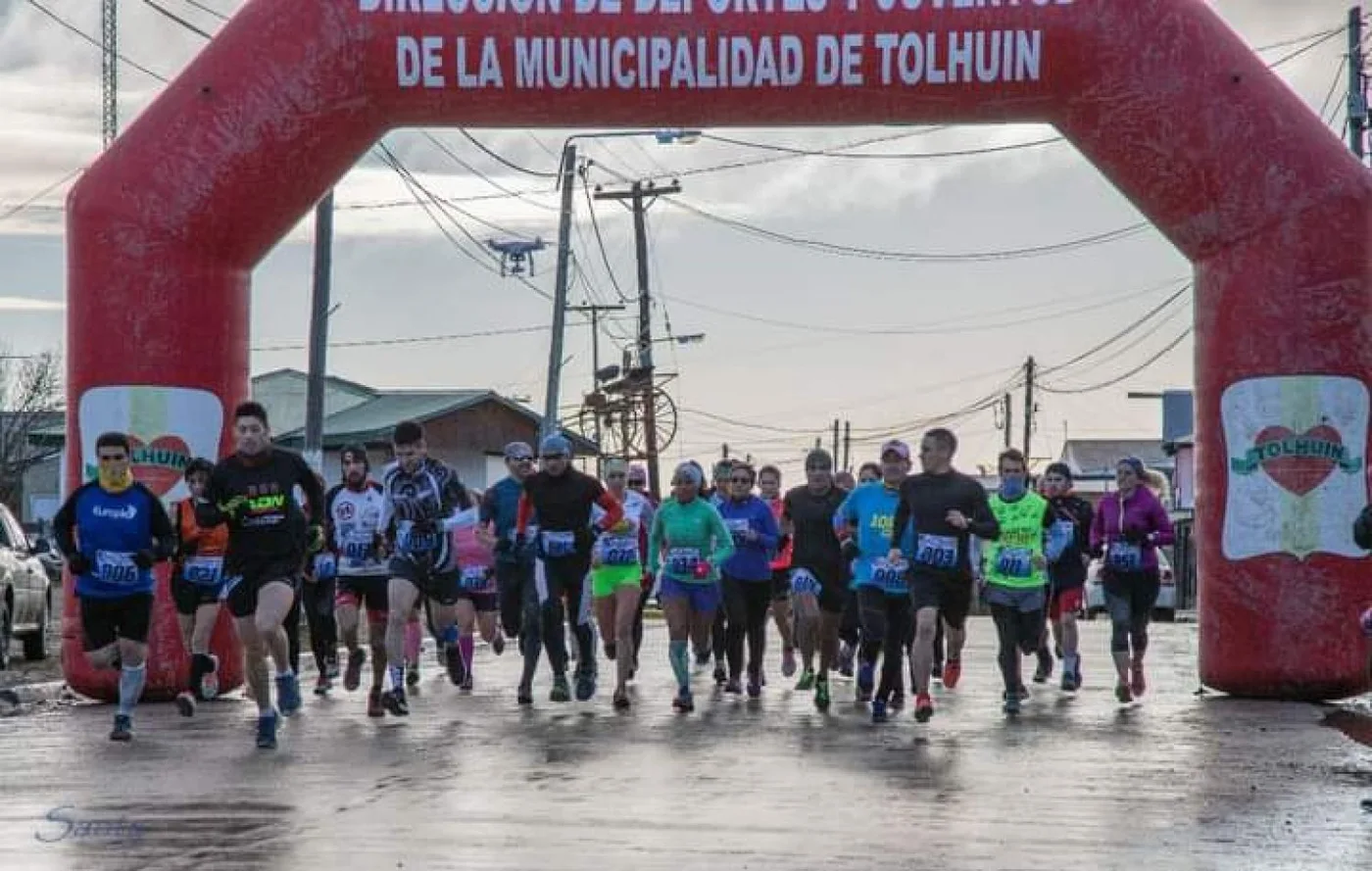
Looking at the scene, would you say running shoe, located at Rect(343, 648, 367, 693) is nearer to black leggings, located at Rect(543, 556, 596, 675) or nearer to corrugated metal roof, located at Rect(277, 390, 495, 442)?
black leggings, located at Rect(543, 556, 596, 675)

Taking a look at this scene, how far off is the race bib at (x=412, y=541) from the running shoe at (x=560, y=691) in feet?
5.95

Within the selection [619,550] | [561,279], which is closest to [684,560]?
[619,550]

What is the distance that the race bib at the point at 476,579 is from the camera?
20.0 metres

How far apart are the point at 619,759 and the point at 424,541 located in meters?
3.60

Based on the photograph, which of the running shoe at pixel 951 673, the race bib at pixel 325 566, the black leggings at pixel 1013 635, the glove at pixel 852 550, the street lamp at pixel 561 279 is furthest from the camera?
the street lamp at pixel 561 279

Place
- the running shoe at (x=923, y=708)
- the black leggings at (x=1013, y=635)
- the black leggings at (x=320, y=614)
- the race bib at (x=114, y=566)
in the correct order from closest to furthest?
the race bib at (x=114, y=566)
the running shoe at (x=923, y=708)
the black leggings at (x=1013, y=635)
the black leggings at (x=320, y=614)

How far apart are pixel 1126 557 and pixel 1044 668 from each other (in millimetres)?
2492

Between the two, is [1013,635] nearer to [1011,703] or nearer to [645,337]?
[1011,703]

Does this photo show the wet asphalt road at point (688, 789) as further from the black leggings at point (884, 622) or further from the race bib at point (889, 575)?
the race bib at point (889, 575)

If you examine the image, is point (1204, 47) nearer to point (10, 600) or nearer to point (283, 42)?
point (283, 42)

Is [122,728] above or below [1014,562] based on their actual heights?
below

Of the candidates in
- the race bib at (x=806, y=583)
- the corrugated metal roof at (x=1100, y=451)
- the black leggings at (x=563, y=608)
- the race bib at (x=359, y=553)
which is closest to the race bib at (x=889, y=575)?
the race bib at (x=806, y=583)

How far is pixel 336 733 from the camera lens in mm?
14633

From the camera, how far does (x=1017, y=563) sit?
1797 centimetres
